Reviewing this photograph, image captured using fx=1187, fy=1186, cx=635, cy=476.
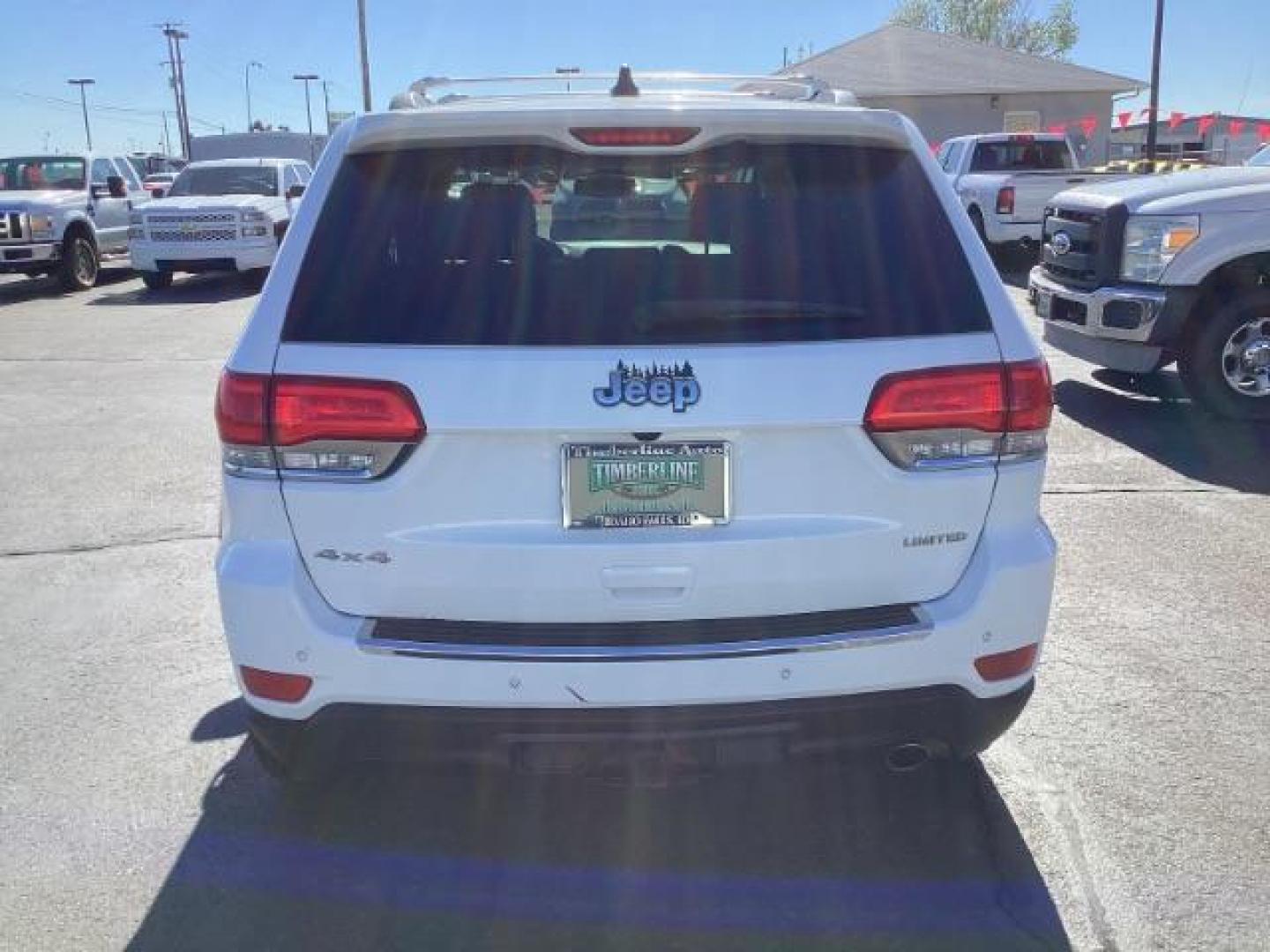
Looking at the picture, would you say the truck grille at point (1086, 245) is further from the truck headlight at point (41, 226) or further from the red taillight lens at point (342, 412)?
the truck headlight at point (41, 226)

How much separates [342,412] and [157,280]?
16.9 meters

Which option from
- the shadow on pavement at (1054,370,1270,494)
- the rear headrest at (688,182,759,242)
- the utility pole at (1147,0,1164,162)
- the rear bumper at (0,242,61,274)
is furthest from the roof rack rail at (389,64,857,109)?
the utility pole at (1147,0,1164,162)

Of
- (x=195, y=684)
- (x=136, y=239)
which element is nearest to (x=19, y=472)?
(x=195, y=684)

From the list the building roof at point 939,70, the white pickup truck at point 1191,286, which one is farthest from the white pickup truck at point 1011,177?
the building roof at point 939,70

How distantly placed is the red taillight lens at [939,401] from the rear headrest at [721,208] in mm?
609

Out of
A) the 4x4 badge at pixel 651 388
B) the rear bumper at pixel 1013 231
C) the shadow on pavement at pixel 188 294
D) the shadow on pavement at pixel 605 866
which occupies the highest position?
the 4x4 badge at pixel 651 388

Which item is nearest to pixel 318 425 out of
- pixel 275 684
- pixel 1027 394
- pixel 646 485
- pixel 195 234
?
pixel 275 684

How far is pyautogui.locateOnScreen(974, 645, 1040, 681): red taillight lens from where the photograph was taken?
110 inches

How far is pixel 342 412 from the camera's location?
103 inches

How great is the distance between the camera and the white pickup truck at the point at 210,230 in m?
16.5

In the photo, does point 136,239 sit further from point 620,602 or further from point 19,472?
point 620,602

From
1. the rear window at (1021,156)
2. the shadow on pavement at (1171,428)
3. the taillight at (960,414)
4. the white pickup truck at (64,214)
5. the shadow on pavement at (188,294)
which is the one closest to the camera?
the taillight at (960,414)

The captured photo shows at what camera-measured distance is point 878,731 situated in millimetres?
2773

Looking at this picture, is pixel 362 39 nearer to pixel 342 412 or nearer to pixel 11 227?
pixel 11 227
